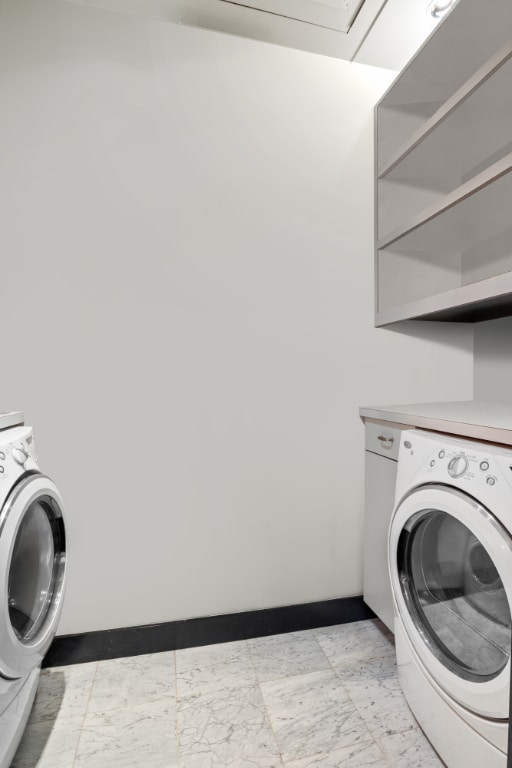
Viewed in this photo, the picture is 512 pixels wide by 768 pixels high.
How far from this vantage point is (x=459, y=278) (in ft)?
6.38

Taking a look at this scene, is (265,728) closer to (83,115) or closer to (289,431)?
(289,431)

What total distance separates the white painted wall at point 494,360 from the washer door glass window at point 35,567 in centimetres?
184

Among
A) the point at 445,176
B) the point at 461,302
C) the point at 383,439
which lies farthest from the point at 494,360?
the point at 445,176

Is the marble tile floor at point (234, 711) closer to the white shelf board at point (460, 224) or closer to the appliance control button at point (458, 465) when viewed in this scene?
the appliance control button at point (458, 465)

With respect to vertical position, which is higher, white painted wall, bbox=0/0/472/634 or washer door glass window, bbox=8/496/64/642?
white painted wall, bbox=0/0/472/634

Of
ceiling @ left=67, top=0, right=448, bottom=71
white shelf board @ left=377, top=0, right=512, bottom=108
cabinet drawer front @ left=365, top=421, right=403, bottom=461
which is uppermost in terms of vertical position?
ceiling @ left=67, top=0, right=448, bottom=71

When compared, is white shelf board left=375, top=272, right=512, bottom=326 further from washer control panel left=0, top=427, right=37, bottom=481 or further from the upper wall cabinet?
washer control panel left=0, top=427, right=37, bottom=481

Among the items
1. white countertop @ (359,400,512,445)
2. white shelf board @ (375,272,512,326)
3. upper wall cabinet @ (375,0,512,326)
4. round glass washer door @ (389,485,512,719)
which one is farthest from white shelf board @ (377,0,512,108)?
round glass washer door @ (389,485,512,719)

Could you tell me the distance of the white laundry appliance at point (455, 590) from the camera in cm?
88

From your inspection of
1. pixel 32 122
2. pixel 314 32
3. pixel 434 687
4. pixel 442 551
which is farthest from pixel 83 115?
pixel 434 687

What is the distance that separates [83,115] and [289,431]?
148 cm

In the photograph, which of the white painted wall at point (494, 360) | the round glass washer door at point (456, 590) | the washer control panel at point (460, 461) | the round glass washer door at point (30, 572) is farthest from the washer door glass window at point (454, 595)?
the round glass washer door at point (30, 572)

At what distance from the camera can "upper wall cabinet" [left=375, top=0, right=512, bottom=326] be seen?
1.45 meters

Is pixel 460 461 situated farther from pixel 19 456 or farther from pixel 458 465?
pixel 19 456
